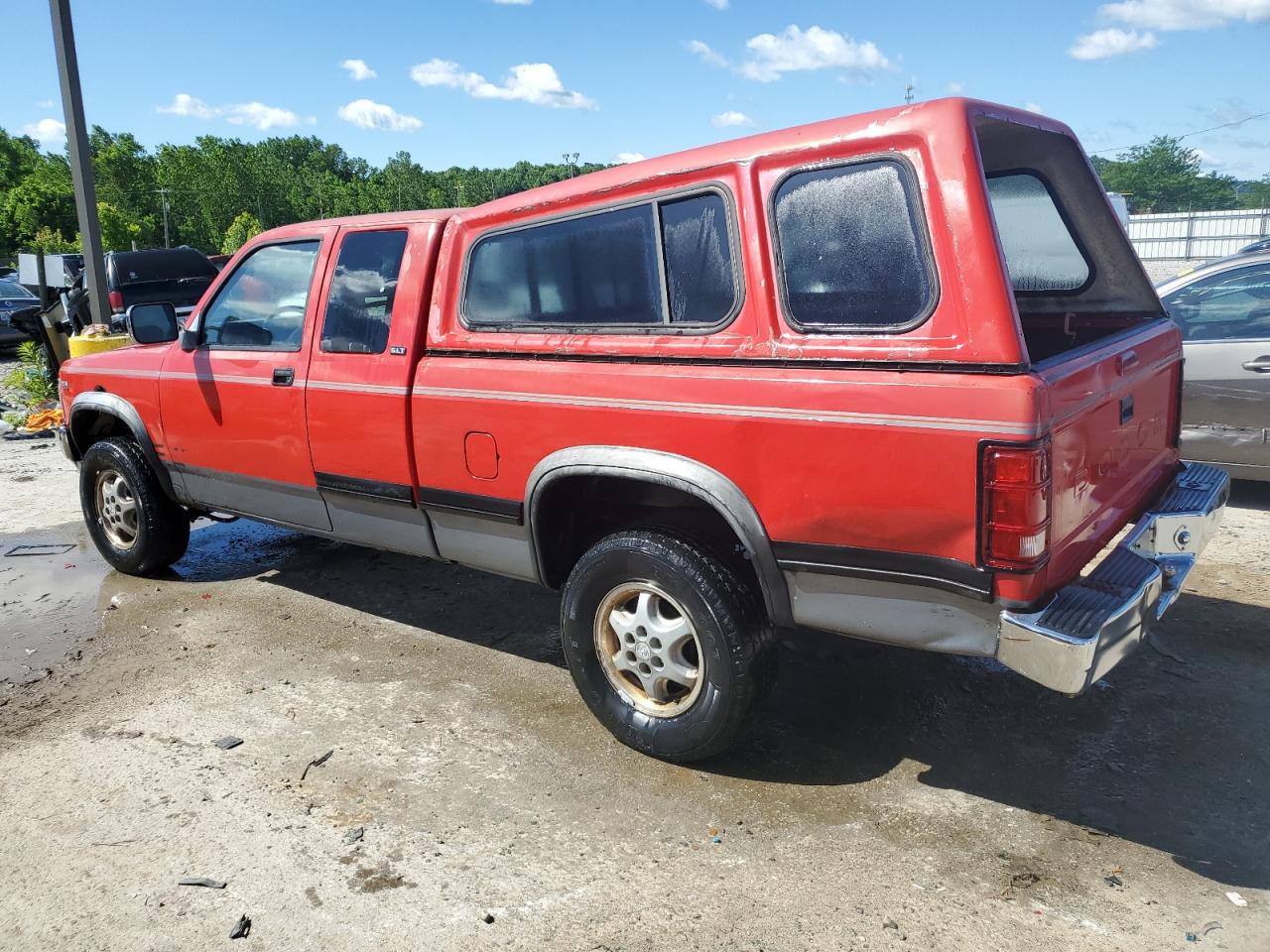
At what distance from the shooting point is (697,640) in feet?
10.8

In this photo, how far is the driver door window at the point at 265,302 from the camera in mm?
4570

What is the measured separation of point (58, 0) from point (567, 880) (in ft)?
33.4

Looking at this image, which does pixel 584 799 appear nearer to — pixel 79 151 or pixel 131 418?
pixel 131 418

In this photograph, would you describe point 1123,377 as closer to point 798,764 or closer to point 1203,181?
point 798,764

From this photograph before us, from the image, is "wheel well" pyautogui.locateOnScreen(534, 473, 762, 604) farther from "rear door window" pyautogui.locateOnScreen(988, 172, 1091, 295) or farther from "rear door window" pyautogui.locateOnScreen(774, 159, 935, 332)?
"rear door window" pyautogui.locateOnScreen(988, 172, 1091, 295)

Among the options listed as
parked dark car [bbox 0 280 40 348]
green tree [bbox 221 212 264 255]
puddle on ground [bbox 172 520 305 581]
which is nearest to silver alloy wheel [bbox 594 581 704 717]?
puddle on ground [bbox 172 520 305 581]

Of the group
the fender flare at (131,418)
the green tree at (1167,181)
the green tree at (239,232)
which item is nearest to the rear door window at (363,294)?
the fender flare at (131,418)

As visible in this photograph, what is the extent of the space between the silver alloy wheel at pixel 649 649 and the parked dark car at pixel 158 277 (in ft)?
37.7

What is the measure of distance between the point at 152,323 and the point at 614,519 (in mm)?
3057

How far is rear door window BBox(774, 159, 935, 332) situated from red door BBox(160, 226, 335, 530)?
7.94 ft

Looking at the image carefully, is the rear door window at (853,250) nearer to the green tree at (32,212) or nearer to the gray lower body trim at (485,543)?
the gray lower body trim at (485,543)

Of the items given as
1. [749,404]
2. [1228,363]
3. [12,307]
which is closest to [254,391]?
[749,404]

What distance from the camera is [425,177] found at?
128500 millimetres

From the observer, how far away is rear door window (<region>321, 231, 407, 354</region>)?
4121mm
